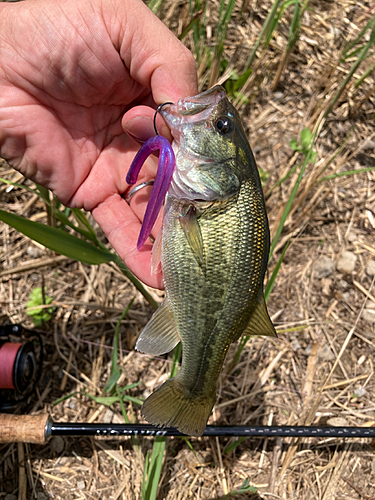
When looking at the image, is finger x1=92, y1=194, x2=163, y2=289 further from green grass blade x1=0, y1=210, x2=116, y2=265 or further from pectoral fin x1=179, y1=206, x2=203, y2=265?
pectoral fin x1=179, y1=206, x2=203, y2=265

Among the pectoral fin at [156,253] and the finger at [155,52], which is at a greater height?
the finger at [155,52]

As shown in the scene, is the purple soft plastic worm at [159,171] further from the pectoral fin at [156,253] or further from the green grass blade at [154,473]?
the green grass blade at [154,473]

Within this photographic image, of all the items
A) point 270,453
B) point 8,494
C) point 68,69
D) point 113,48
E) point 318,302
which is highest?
point 113,48

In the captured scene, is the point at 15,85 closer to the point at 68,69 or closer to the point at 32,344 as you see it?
the point at 68,69

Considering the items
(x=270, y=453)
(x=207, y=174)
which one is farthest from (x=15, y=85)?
(x=270, y=453)

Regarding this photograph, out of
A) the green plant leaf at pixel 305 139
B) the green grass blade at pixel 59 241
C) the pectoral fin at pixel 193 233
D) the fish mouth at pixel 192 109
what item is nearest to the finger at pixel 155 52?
the fish mouth at pixel 192 109

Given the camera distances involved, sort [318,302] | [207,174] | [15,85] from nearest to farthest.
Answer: [207,174]
[15,85]
[318,302]

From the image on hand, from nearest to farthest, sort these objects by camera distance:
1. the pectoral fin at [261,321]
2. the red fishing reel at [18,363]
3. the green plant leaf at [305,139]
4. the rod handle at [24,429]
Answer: the pectoral fin at [261,321], the rod handle at [24,429], the red fishing reel at [18,363], the green plant leaf at [305,139]

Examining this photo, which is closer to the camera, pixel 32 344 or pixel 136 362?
pixel 32 344
